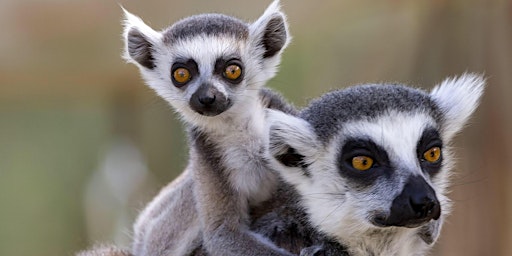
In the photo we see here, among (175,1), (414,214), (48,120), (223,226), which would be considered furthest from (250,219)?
(48,120)

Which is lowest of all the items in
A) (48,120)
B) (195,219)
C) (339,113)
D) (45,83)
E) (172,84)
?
(48,120)

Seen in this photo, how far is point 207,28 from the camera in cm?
478

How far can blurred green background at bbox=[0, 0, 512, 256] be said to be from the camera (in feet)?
24.3

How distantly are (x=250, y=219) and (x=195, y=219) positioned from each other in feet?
1.40

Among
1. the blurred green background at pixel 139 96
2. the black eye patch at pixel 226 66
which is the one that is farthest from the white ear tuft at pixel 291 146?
the blurred green background at pixel 139 96

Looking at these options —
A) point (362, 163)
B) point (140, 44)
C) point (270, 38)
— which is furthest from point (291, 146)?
point (140, 44)

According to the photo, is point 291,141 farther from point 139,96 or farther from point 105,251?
point 139,96

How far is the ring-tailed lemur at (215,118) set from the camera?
4.28 m

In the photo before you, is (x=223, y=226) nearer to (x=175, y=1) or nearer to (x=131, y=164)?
(x=175, y=1)

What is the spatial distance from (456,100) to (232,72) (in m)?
1.19

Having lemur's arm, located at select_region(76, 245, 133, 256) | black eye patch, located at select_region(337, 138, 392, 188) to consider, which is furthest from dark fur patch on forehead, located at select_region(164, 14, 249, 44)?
black eye patch, located at select_region(337, 138, 392, 188)

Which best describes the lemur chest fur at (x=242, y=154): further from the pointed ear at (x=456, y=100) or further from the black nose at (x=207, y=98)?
the pointed ear at (x=456, y=100)

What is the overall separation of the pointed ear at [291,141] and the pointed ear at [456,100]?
0.58m

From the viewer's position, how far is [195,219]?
4.61 m
